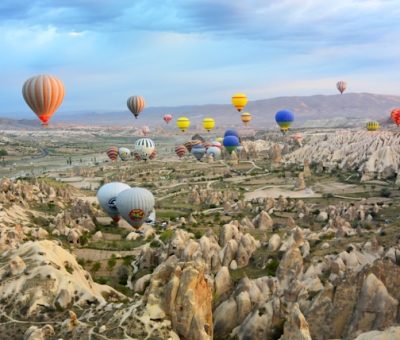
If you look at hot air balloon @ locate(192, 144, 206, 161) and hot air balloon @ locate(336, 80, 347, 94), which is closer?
hot air balloon @ locate(192, 144, 206, 161)

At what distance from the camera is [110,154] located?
143375 millimetres

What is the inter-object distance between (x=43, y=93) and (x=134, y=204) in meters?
18.0

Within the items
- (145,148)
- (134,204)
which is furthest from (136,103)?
(134,204)

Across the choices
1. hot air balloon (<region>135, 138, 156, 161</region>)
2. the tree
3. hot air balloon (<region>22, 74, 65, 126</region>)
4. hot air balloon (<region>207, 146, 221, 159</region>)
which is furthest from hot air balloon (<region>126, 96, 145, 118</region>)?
the tree

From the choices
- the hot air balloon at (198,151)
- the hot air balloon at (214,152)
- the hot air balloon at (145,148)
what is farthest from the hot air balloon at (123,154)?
Result: the hot air balloon at (214,152)

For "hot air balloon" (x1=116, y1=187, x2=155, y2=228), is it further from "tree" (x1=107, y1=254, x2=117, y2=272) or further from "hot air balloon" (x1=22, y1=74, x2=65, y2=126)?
"hot air balloon" (x1=22, y1=74, x2=65, y2=126)

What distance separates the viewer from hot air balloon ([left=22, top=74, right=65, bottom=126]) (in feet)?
197

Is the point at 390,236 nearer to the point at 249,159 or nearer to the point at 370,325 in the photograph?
the point at 370,325

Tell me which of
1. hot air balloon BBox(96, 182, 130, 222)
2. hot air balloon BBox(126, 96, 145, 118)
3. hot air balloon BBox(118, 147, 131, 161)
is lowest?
hot air balloon BBox(118, 147, 131, 161)

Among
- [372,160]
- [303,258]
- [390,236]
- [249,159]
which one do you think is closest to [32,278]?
[303,258]

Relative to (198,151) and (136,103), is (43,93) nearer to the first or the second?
(136,103)

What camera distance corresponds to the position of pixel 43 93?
60219 mm

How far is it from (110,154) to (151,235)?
93225 mm

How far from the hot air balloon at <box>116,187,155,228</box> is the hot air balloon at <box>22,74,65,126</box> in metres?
15.3
